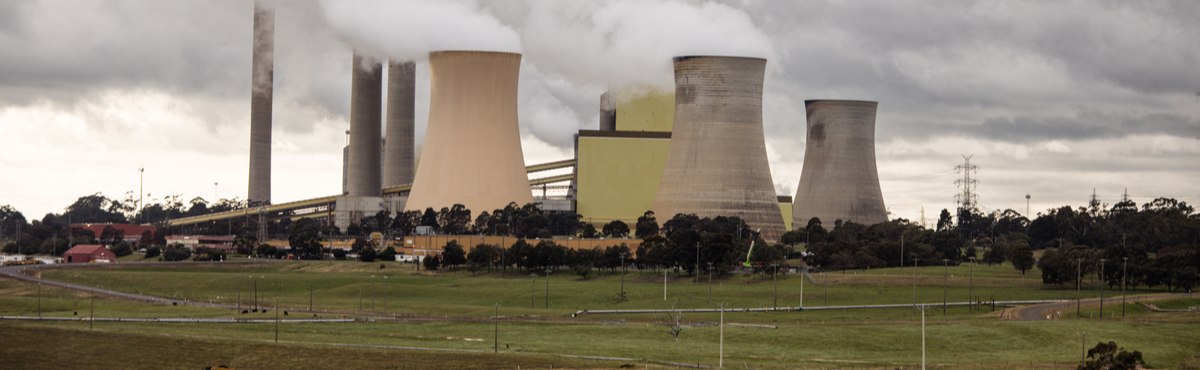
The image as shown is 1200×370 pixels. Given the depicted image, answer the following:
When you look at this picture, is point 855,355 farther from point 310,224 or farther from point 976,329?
point 310,224

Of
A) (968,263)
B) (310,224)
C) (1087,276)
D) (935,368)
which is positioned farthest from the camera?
(310,224)

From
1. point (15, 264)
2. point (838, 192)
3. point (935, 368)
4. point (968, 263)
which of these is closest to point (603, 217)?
point (838, 192)

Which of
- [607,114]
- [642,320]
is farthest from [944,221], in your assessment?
[642,320]

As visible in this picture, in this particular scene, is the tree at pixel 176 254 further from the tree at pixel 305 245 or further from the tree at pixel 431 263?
the tree at pixel 431 263

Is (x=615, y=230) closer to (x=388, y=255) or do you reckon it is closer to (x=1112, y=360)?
(x=388, y=255)

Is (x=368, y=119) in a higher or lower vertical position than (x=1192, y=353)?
higher

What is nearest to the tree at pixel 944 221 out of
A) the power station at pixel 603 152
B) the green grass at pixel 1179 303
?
the power station at pixel 603 152

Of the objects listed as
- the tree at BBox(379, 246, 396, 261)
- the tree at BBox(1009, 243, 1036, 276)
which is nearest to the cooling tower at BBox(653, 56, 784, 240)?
the tree at BBox(379, 246, 396, 261)
